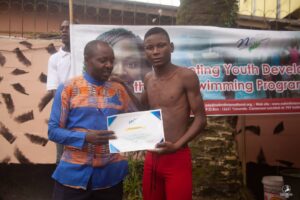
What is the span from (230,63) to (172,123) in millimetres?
1752

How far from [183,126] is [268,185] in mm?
2090

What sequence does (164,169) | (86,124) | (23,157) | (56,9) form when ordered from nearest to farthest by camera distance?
(86,124)
(164,169)
(23,157)
(56,9)

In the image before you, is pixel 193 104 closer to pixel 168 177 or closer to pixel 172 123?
pixel 172 123

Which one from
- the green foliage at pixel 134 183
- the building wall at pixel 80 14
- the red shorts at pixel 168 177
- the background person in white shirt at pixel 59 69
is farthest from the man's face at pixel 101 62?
the building wall at pixel 80 14

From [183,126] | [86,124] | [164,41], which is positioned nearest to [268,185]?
[183,126]

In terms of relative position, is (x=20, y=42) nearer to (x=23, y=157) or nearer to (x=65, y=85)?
(x=23, y=157)

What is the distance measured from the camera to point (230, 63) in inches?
169

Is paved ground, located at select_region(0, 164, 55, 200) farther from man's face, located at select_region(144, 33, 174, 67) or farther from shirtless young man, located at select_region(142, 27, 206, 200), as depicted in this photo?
man's face, located at select_region(144, 33, 174, 67)

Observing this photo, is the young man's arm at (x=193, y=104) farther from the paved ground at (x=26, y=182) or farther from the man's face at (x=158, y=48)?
the paved ground at (x=26, y=182)

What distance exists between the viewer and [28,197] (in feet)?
17.5

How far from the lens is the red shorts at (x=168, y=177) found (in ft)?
8.96

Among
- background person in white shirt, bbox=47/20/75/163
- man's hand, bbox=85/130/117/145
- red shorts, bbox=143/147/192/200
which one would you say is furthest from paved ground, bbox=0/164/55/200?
man's hand, bbox=85/130/117/145

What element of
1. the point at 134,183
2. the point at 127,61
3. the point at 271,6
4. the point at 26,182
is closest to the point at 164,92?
the point at 127,61

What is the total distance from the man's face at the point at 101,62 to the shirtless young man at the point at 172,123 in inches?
18.9
